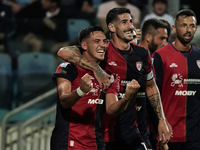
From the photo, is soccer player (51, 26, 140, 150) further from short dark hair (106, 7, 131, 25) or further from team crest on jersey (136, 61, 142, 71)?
short dark hair (106, 7, 131, 25)

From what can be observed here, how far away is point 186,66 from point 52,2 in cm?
420

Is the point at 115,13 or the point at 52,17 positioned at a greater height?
the point at 52,17

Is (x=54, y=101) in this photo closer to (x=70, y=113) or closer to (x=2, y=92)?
(x=2, y=92)

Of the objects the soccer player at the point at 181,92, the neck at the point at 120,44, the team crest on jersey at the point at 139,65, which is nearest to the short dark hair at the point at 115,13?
the neck at the point at 120,44

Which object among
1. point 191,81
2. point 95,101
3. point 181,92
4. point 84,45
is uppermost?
point 84,45

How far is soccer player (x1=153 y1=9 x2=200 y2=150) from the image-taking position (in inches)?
173

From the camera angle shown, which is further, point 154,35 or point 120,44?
point 154,35

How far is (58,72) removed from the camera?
131 inches

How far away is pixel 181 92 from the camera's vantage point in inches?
173

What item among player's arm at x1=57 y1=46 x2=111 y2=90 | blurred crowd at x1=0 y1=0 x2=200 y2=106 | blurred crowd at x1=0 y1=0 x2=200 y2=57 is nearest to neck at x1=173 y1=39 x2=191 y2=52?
player's arm at x1=57 y1=46 x2=111 y2=90

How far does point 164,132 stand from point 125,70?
0.71 m

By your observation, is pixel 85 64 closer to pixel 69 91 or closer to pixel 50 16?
pixel 69 91

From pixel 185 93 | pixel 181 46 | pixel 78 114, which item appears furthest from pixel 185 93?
pixel 78 114

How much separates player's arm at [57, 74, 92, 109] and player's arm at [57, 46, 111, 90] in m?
0.25
